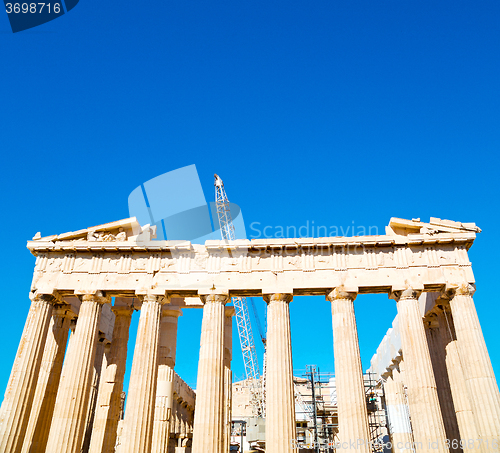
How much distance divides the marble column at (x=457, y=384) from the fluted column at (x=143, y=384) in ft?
52.3

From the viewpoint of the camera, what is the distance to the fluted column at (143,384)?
23031mm

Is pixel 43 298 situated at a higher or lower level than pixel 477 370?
higher

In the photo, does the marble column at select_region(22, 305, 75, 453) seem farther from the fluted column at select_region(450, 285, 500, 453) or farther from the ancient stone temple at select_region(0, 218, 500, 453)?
the fluted column at select_region(450, 285, 500, 453)

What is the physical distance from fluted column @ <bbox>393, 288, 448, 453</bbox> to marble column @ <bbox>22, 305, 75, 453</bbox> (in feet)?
65.2

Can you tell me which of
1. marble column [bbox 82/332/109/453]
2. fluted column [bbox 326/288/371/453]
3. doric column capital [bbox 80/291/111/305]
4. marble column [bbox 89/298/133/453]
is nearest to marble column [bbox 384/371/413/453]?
fluted column [bbox 326/288/371/453]

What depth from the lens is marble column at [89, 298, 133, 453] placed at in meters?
26.8

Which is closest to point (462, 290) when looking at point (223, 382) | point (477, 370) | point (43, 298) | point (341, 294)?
point (477, 370)

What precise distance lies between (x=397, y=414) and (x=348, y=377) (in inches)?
507

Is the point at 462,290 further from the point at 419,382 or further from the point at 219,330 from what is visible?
the point at 219,330

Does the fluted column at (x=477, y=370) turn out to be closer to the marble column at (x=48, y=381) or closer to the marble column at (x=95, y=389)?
the marble column at (x=95, y=389)

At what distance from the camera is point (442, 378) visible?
2859 cm

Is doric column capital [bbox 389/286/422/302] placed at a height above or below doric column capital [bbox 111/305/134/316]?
below

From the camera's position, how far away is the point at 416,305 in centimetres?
2538

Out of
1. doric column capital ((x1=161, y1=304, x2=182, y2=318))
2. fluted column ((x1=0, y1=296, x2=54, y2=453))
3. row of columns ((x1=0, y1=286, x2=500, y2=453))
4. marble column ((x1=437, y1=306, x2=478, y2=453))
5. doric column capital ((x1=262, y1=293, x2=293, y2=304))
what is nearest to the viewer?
row of columns ((x1=0, y1=286, x2=500, y2=453))
